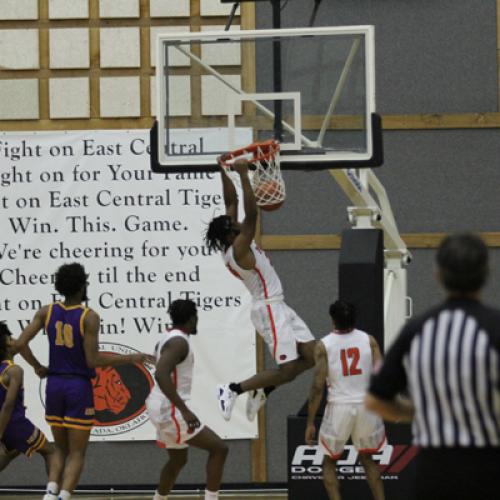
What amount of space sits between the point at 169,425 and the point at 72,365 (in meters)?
0.79

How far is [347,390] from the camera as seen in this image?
9.66 m

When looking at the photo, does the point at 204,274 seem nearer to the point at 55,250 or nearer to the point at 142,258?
the point at 142,258

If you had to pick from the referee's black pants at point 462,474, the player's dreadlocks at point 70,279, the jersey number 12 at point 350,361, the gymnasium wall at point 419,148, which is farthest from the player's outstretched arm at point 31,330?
the referee's black pants at point 462,474

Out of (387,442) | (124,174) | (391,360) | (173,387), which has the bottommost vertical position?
(387,442)

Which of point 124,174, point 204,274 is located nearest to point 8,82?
point 124,174

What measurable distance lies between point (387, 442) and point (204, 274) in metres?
3.56

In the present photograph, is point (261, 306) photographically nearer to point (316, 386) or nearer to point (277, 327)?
point (277, 327)

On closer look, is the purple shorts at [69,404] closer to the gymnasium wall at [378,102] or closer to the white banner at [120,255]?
the white banner at [120,255]

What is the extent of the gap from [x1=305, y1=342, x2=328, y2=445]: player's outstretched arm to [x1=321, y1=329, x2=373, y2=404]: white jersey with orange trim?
45 mm

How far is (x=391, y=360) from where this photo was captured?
451 centimetres

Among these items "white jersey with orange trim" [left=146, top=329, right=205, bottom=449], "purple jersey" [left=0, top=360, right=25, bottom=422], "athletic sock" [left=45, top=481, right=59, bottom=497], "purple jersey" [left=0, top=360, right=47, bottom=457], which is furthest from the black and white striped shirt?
"purple jersey" [left=0, top=360, right=47, bottom=457]

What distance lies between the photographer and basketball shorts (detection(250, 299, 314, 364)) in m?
9.29

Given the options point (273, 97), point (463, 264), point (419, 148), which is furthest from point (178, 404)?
point (419, 148)

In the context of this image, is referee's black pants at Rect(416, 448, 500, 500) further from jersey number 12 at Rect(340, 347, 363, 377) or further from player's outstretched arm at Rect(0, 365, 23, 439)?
player's outstretched arm at Rect(0, 365, 23, 439)
